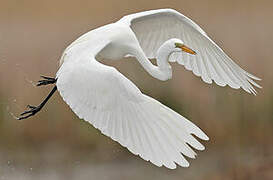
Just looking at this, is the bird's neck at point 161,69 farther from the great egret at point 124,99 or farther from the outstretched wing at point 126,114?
the outstretched wing at point 126,114

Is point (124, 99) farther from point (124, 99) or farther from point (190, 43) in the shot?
point (190, 43)

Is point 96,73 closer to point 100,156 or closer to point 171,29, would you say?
point 171,29

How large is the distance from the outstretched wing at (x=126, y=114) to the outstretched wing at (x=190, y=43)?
0.46 meters

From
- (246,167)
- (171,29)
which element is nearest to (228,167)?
(246,167)

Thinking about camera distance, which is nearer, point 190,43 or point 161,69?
point 161,69

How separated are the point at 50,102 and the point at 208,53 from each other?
168 centimetres

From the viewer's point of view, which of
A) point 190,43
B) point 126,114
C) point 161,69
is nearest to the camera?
point 126,114

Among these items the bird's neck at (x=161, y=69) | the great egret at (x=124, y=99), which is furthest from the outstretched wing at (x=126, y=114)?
the bird's neck at (x=161, y=69)

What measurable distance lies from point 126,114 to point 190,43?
749 mm

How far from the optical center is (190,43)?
3.20 meters

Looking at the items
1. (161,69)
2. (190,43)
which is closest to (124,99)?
(161,69)

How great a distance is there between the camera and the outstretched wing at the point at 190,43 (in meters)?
3.03

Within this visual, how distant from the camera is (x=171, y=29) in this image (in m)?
3.23

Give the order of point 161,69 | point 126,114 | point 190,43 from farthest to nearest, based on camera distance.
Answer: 1. point 190,43
2. point 161,69
3. point 126,114
